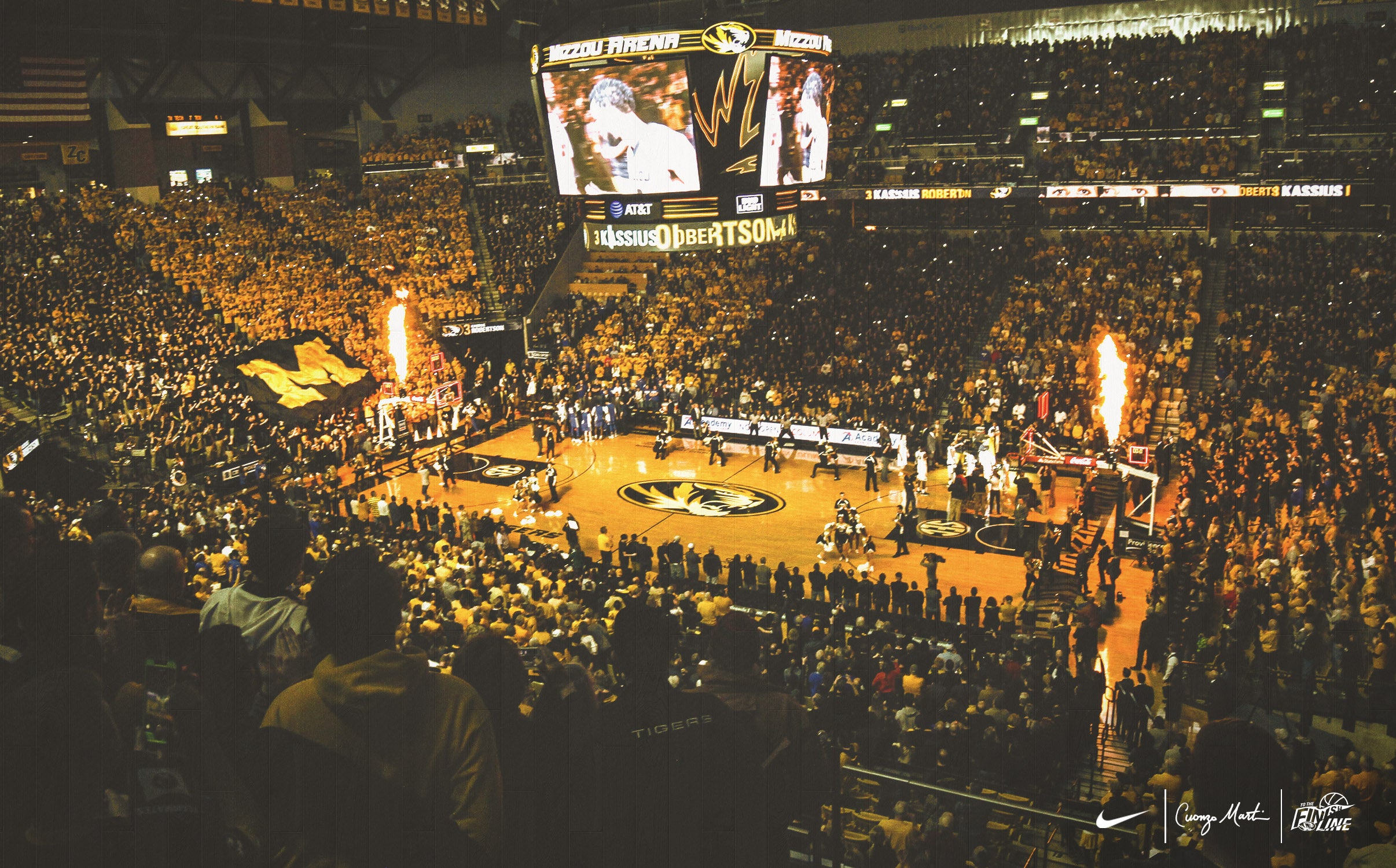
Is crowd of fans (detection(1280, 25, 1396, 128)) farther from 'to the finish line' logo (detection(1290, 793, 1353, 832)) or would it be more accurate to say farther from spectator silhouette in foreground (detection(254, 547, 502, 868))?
spectator silhouette in foreground (detection(254, 547, 502, 868))

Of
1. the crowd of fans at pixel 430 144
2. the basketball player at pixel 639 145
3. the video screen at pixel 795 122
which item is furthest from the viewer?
the crowd of fans at pixel 430 144

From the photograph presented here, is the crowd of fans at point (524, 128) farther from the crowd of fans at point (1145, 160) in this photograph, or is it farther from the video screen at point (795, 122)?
the crowd of fans at point (1145, 160)

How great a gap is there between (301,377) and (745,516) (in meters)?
12.4

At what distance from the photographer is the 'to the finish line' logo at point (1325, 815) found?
23.2ft

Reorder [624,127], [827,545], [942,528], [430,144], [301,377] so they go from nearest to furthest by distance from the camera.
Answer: [827,545] < [942,528] < [624,127] < [301,377] < [430,144]

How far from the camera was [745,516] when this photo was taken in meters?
24.2

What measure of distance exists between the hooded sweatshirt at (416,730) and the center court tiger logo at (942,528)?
66.1 feet

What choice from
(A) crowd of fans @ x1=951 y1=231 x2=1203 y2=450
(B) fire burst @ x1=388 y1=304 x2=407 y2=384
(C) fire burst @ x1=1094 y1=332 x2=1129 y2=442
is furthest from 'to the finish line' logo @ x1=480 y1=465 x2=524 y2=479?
(C) fire burst @ x1=1094 y1=332 x2=1129 y2=442

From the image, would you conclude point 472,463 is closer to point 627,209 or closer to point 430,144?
point 627,209

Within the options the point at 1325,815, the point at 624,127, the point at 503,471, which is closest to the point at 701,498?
the point at 503,471

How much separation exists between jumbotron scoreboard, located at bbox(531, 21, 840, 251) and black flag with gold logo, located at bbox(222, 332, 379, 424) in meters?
7.61

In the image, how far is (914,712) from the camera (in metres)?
11.5

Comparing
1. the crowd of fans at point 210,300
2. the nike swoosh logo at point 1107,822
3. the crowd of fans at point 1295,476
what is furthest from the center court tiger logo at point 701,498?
the nike swoosh logo at point 1107,822

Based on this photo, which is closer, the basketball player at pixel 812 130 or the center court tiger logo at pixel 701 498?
the center court tiger logo at pixel 701 498
